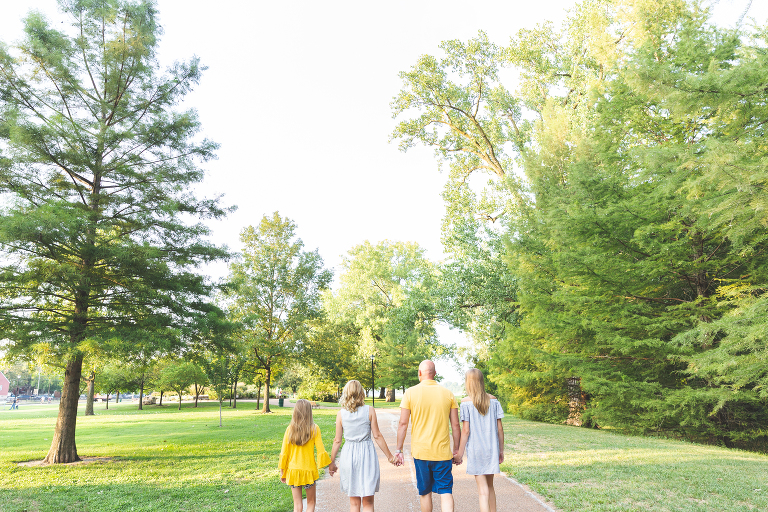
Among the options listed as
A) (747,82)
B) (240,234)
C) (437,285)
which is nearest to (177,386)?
(240,234)

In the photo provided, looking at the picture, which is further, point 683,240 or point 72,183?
point 683,240

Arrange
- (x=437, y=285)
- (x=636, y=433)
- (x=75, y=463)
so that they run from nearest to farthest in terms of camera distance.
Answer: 1. (x=75, y=463)
2. (x=636, y=433)
3. (x=437, y=285)

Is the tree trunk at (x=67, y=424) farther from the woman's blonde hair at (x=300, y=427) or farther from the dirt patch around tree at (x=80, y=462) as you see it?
the woman's blonde hair at (x=300, y=427)

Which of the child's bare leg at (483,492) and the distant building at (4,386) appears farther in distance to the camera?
the distant building at (4,386)

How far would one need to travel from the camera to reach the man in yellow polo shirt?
4941 mm

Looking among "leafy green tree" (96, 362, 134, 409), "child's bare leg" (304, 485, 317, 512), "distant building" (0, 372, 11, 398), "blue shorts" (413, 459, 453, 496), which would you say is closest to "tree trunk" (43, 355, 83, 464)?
"child's bare leg" (304, 485, 317, 512)

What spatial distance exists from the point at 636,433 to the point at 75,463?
1726 cm

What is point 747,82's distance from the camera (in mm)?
8195

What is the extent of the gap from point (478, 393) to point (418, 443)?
3.16ft

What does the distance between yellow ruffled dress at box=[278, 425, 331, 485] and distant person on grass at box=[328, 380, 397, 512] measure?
0.35 m

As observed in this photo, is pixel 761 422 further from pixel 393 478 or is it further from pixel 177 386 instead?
pixel 177 386

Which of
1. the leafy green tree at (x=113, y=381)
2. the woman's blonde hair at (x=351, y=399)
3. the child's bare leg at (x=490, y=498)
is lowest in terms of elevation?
the leafy green tree at (x=113, y=381)

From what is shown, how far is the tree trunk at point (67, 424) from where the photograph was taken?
36.8 ft

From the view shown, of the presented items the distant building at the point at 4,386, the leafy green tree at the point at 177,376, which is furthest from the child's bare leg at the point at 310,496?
the distant building at the point at 4,386
